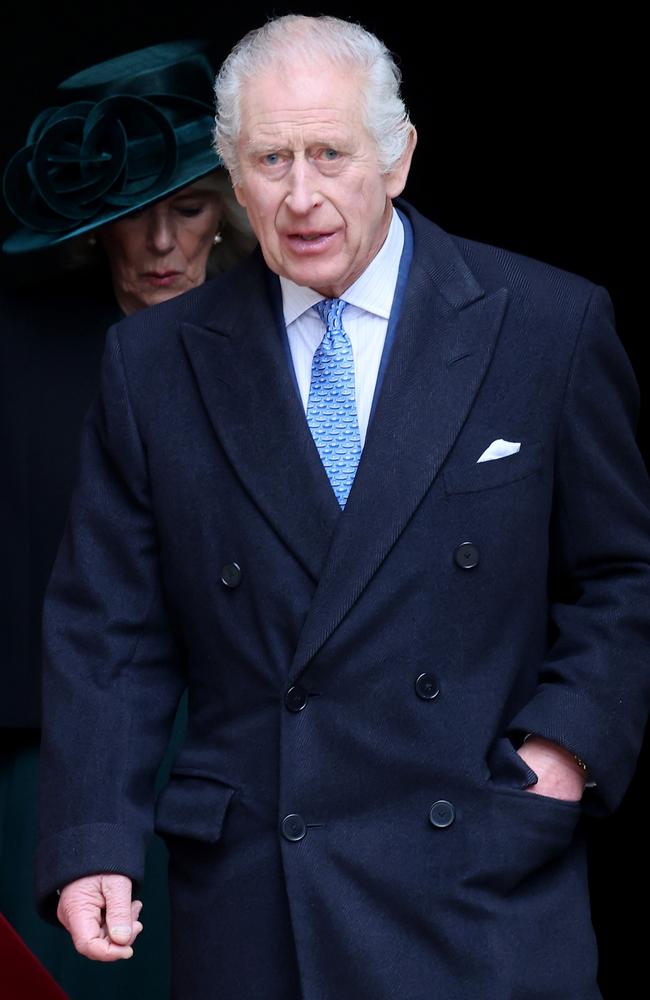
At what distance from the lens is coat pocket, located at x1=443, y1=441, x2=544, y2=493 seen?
336cm

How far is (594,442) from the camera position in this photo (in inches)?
133

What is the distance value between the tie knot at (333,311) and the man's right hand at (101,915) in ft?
2.69

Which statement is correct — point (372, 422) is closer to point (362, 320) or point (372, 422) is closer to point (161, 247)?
point (362, 320)

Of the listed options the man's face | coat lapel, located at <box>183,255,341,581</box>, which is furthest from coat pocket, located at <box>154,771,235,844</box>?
the man's face

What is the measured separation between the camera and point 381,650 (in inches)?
131

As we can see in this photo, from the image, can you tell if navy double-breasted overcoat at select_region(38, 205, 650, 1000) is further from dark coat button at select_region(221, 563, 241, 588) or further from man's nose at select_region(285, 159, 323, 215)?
man's nose at select_region(285, 159, 323, 215)

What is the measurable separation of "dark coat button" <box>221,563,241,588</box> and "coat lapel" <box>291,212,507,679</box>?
0.14 meters

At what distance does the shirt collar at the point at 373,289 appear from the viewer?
3479mm

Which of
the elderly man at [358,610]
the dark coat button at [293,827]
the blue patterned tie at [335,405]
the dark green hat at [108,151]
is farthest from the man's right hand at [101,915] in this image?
the dark green hat at [108,151]

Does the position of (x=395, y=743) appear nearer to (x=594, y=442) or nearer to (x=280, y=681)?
(x=280, y=681)

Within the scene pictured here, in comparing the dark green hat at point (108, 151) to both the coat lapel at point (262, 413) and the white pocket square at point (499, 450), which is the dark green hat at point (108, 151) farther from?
the white pocket square at point (499, 450)

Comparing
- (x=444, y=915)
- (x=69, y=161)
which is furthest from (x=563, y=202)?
(x=444, y=915)

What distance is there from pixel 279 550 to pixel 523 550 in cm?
33

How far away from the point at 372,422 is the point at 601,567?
1.23 ft
